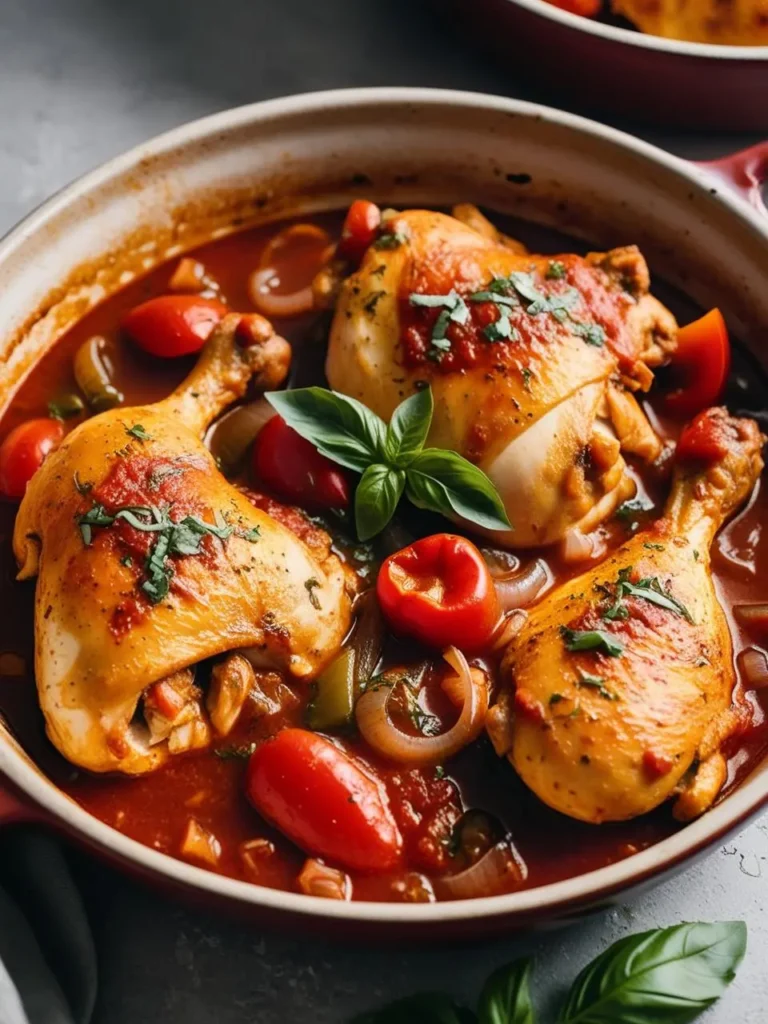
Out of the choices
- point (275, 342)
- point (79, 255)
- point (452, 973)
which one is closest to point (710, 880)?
point (452, 973)

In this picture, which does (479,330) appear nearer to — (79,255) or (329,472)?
(329,472)

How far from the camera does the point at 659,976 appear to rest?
262cm

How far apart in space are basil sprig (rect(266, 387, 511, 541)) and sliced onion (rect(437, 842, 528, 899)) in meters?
0.78

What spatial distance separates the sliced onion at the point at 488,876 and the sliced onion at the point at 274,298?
5.49 ft

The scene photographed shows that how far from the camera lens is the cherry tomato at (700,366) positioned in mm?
3438

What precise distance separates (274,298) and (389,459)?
83cm

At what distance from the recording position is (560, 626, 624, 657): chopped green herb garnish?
2.76m

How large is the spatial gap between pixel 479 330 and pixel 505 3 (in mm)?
1547

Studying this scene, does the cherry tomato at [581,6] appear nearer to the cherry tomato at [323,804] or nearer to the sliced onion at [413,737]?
the sliced onion at [413,737]

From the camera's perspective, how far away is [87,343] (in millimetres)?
3578

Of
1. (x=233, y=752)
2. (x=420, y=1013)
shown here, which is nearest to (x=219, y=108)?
(x=233, y=752)

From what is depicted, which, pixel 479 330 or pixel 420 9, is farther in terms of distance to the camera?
pixel 420 9

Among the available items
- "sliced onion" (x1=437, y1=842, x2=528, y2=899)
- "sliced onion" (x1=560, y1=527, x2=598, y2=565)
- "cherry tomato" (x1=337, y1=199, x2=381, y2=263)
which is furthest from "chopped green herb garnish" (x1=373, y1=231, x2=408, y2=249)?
"sliced onion" (x1=437, y1=842, x2=528, y2=899)

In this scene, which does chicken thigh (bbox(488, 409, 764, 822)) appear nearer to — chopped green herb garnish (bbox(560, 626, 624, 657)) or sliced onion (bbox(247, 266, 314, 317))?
chopped green herb garnish (bbox(560, 626, 624, 657))
